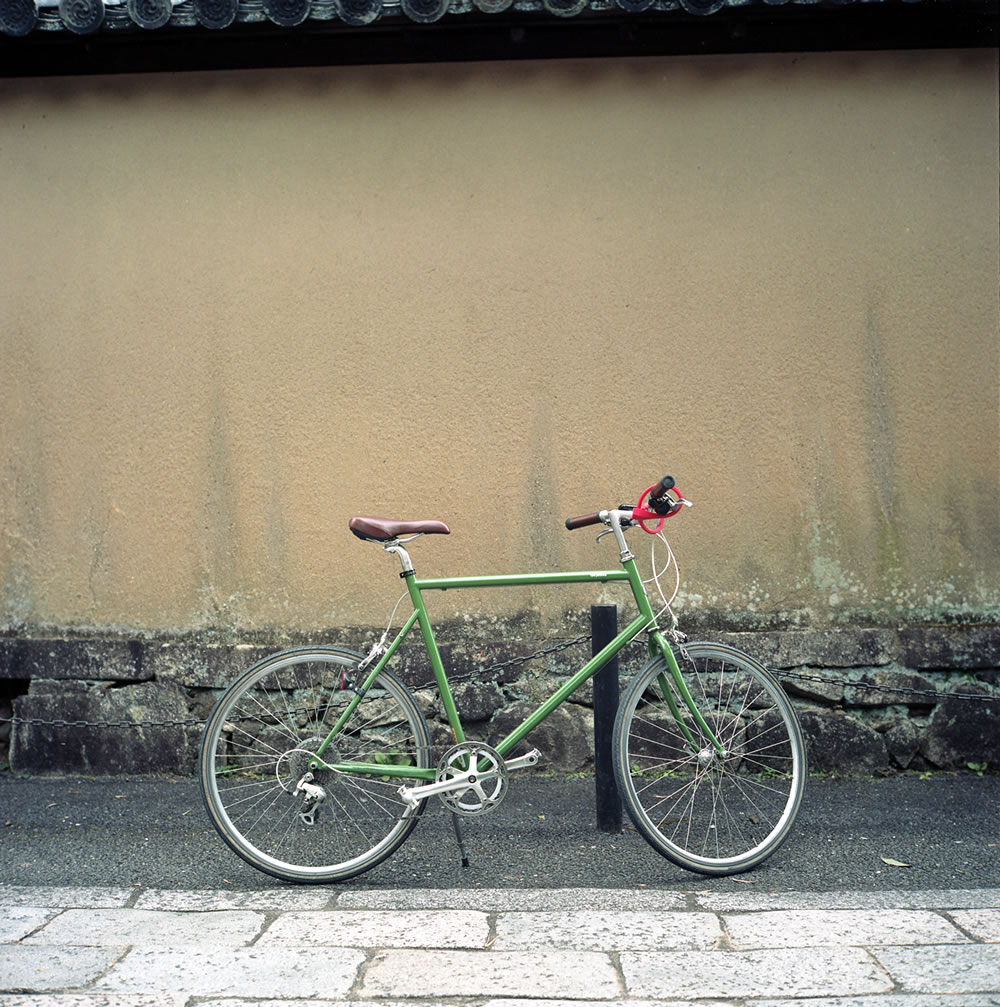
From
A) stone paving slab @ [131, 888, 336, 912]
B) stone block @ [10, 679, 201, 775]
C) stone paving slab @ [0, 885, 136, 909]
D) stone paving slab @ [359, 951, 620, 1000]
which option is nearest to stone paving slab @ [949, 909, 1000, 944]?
stone paving slab @ [359, 951, 620, 1000]

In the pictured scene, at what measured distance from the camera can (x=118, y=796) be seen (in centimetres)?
484

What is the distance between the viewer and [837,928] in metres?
3.21

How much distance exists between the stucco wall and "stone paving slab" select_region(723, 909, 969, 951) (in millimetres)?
1966

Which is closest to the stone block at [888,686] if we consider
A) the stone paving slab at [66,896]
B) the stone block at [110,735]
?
the stone block at [110,735]

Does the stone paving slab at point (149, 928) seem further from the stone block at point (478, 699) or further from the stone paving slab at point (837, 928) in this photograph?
the stone block at point (478, 699)

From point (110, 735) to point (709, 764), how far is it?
3.09m

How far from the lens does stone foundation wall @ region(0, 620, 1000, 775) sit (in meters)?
5.00

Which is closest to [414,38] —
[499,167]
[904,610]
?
[499,167]

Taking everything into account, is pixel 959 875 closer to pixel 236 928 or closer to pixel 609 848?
pixel 609 848

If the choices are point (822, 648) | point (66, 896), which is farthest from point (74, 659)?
point (822, 648)

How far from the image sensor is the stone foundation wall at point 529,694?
5000mm

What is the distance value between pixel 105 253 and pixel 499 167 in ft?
7.03

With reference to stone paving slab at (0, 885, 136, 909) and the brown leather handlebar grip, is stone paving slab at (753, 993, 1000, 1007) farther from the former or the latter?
stone paving slab at (0, 885, 136, 909)

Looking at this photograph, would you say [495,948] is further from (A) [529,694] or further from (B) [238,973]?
(A) [529,694]
